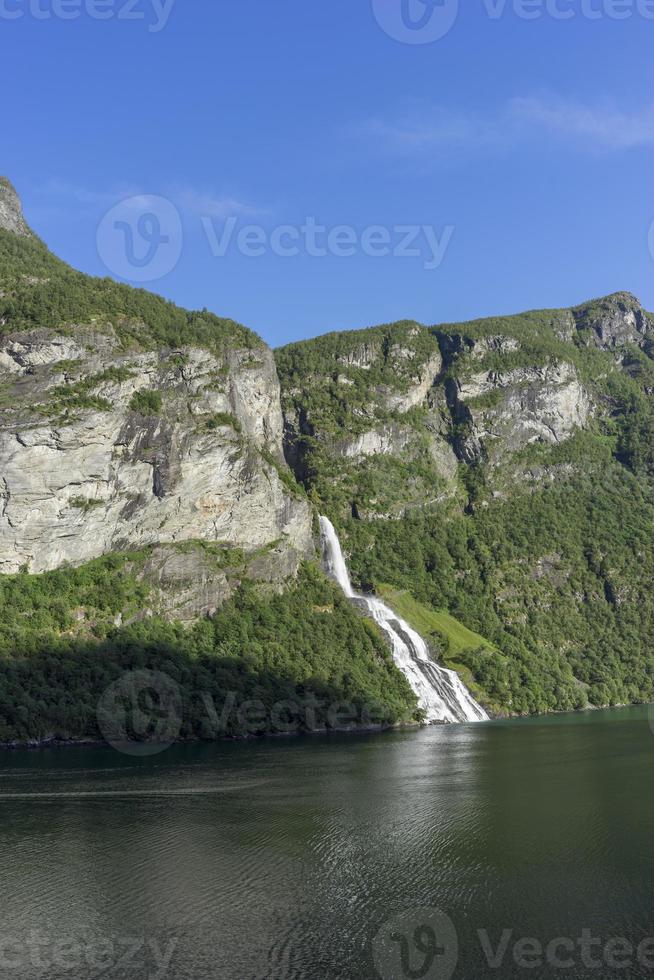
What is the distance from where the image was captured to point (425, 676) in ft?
398

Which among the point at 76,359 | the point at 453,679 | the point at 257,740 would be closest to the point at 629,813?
the point at 257,740

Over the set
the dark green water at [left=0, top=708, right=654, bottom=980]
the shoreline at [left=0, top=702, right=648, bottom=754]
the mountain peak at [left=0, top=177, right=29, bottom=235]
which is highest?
the mountain peak at [left=0, top=177, right=29, bottom=235]

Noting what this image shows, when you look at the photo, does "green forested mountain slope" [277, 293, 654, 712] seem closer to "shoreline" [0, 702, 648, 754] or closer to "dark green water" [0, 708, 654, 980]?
"shoreline" [0, 702, 648, 754]

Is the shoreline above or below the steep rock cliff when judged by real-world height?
below

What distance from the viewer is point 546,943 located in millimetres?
26016

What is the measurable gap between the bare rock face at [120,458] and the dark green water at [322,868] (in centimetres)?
4965

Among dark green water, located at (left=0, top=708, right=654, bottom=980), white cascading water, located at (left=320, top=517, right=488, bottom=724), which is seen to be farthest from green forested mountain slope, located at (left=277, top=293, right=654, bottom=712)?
dark green water, located at (left=0, top=708, right=654, bottom=980)

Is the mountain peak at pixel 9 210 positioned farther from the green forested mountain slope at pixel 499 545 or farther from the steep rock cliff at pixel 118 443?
the green forested mountain slope at pixel 499 545

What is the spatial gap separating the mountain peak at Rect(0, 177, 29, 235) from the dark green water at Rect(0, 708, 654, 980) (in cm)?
15944

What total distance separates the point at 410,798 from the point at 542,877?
758 inches

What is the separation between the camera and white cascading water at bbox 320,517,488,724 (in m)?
117

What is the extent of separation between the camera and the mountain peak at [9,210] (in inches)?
7551

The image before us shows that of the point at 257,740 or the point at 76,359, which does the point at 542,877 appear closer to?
the point at 257,740

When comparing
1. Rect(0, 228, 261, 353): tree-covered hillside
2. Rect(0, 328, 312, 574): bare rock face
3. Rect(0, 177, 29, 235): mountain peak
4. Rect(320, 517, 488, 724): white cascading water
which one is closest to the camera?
Rect(0, 328, 312, 574): bare rock face
